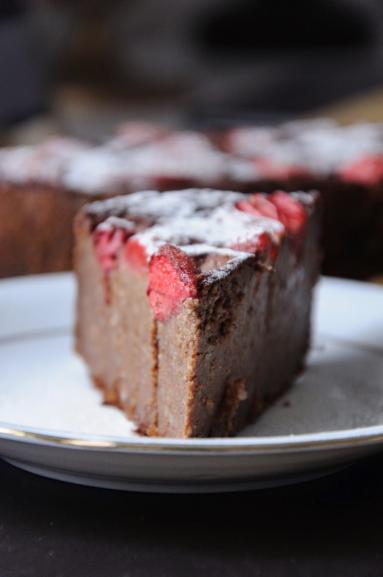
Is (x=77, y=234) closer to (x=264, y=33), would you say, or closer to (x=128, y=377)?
(x=128, y=377)

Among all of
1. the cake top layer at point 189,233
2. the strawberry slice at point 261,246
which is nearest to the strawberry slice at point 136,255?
the cake top layer at point 189,233

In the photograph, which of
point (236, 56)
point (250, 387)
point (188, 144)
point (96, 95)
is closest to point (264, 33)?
point (236, 56)

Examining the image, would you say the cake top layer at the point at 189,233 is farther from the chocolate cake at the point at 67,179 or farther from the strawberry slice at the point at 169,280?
the chocolate cake at the point at 67,179

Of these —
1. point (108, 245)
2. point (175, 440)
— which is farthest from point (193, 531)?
point (108, 245)

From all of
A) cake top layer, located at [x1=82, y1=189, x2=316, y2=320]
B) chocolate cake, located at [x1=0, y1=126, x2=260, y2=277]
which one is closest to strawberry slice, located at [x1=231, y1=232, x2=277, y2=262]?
Answer: cake top layer, located at [x1=82, y1=189, x2=316, y2=320]

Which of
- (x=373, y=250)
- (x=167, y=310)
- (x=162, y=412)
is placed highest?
(x=167, y=310)
